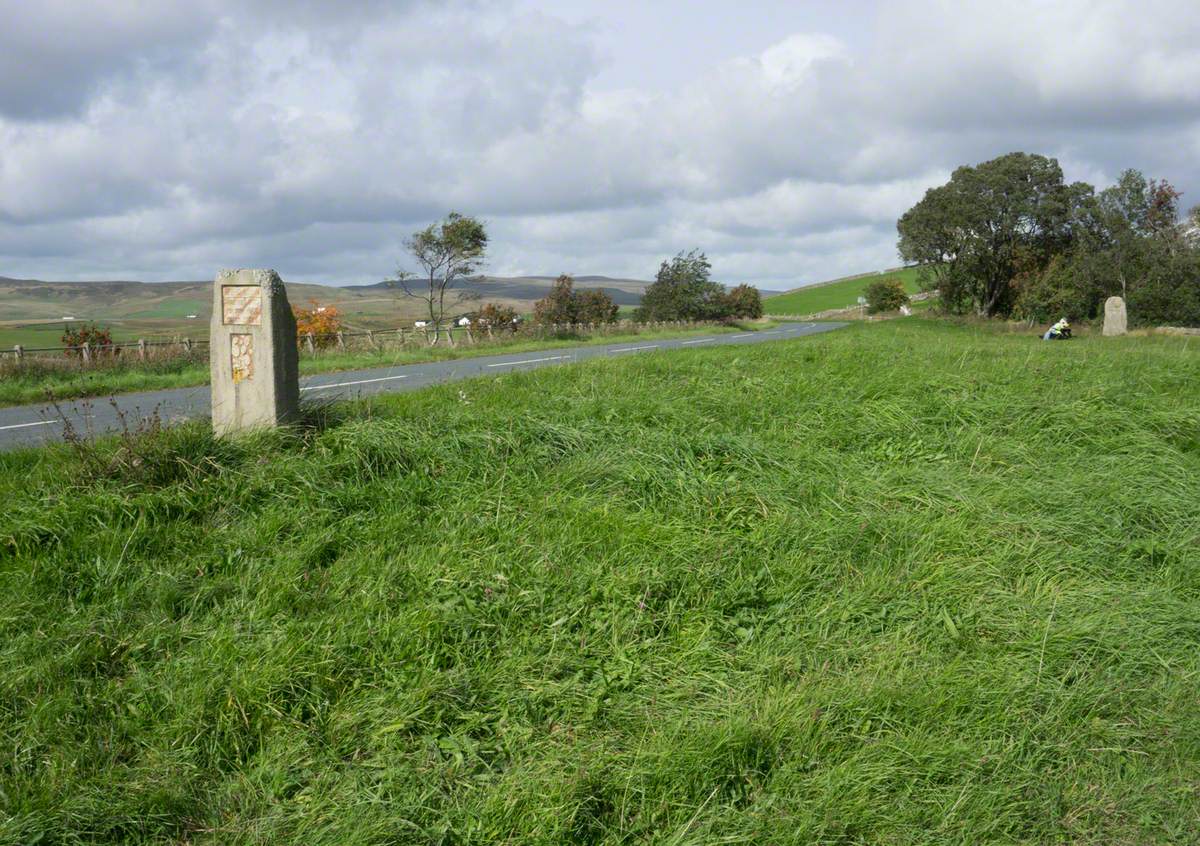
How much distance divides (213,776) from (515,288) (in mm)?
165811

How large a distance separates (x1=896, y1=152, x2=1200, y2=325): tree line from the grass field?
4894 centimetres

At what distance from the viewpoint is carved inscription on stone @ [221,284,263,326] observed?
6711 millimetres

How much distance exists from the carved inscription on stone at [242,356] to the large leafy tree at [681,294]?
55.6 m

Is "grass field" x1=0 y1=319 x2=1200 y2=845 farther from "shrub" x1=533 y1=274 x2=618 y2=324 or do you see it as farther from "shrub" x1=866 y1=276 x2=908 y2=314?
"shrub" x1=866 y1=276 x2=908 y2=314

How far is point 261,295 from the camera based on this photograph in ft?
21.9

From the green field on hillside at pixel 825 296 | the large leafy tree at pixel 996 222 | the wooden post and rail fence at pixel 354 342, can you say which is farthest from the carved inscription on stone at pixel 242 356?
the green field on hillside at pixel 825 296

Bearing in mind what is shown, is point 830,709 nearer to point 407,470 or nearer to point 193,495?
point 407,470

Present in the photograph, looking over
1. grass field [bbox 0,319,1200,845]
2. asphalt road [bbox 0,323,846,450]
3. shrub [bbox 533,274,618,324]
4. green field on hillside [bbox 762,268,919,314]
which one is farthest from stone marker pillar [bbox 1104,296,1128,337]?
green field on hillside [bbox 762,268,919,314]

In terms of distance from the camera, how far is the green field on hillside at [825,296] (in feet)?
345

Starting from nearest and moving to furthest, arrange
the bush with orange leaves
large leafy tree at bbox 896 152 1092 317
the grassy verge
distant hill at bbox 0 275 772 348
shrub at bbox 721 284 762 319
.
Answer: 1. the grassy verge
2. the bush with orange leaves
3. large leafy tree at bbox 896 152 1092 317
4. shrub at bbox 721 284 762 319
5. distant hill at bbox 0 275 772 348

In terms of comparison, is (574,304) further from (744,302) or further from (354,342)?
(354,342)

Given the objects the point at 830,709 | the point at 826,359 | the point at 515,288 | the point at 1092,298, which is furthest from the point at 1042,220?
the point at 515,288

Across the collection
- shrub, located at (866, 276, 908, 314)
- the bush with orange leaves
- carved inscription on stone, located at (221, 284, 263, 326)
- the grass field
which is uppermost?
shrub, located at (866, 276, 908, 314)

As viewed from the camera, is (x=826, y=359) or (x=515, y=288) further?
(x=515, y=288)
